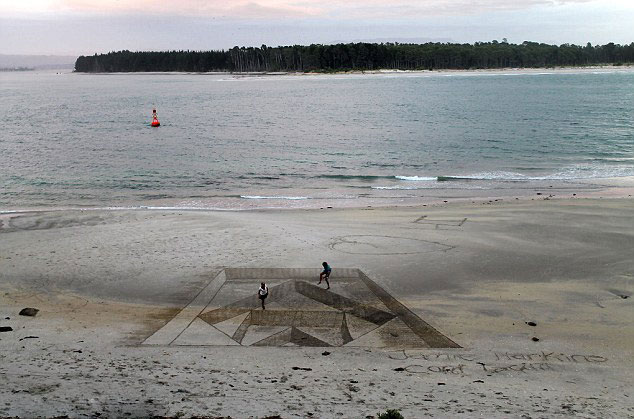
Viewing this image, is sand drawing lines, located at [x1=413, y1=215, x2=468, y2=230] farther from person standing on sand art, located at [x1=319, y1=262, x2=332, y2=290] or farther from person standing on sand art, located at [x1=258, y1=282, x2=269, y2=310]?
person standing on sand art, located at [x1=258, y1=282, x2=269, y2=310]

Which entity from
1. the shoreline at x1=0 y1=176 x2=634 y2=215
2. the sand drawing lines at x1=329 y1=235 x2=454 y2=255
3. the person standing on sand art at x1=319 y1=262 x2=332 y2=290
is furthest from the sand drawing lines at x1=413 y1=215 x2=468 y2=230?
the person standing on sand art at x1=319 y1=262 x2=332 y2=290

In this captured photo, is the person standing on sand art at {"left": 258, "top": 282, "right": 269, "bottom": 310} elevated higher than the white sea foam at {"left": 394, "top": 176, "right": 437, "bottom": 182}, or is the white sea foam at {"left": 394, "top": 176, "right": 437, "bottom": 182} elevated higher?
the white sea foam at {"left": 394, "top": 176, "right": 437, "bottom": 182}

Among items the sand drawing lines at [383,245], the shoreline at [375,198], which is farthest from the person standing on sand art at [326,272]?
the shoreline at [375,198]

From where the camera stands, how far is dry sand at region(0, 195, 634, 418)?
13055 millimetres

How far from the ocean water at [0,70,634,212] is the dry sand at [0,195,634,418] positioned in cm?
756

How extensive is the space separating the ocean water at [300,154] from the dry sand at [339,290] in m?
7.56

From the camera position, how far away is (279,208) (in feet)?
113

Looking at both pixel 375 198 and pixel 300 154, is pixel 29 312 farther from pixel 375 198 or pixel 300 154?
pixel 300 154

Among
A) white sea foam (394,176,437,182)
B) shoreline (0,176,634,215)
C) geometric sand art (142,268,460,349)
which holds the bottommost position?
geometric sand art (142,268,460,349)

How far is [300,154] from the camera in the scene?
5512 cm

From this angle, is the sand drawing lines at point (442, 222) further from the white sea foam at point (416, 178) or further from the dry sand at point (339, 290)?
the white sea foam at point (416, 178)

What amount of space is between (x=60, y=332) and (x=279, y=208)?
714 inches

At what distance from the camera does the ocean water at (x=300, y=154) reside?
39812 mm

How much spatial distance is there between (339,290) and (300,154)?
1409 inches
